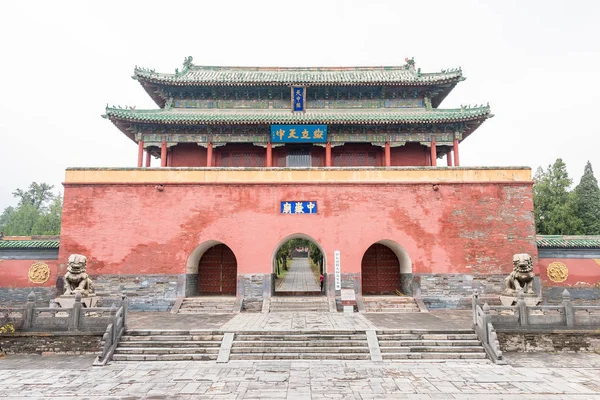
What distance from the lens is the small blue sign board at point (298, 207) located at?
43.2 feet

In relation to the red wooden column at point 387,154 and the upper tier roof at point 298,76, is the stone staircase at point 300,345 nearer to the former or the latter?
the red wooden column at point 387,154

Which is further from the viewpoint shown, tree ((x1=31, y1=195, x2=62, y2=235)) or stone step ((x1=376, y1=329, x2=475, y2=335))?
tree ((x1=31, y1=195, x2=62, y2=235))

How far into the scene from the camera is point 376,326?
31.3ft

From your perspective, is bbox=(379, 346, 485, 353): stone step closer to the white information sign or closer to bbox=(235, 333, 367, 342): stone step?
bbox=(235, 333, 367, 342): stone step

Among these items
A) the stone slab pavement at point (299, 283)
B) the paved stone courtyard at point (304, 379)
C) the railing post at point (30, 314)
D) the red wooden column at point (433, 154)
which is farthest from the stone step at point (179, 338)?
the red wooden column at point (433, 154)

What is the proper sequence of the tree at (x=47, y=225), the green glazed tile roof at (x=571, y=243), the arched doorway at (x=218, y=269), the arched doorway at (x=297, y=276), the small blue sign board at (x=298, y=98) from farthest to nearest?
1. the tree at (x=47, y=225)
2. the small blue sign board at (x=298, y=98)
3. the arched doorway at (x=218, y=269)
4. the arched doorway at (x=297, y=276)
5. the green glazed tile roof at (x=571, y=243)

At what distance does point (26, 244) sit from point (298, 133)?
1093 cm

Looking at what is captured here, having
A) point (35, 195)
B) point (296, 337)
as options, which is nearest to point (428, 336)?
point (296, 337)

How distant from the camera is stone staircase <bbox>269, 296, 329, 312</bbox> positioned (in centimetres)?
1230

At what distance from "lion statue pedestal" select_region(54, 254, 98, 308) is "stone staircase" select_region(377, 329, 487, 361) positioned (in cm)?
789

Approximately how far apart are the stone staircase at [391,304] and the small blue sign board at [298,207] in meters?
3.66

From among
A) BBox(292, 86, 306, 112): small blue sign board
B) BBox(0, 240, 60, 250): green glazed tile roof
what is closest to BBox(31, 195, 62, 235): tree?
BBox(0, 240, 60, 250): green glazed tile roof

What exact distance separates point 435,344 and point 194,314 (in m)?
7.36

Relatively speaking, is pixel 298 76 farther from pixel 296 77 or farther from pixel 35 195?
pixel 35 195
